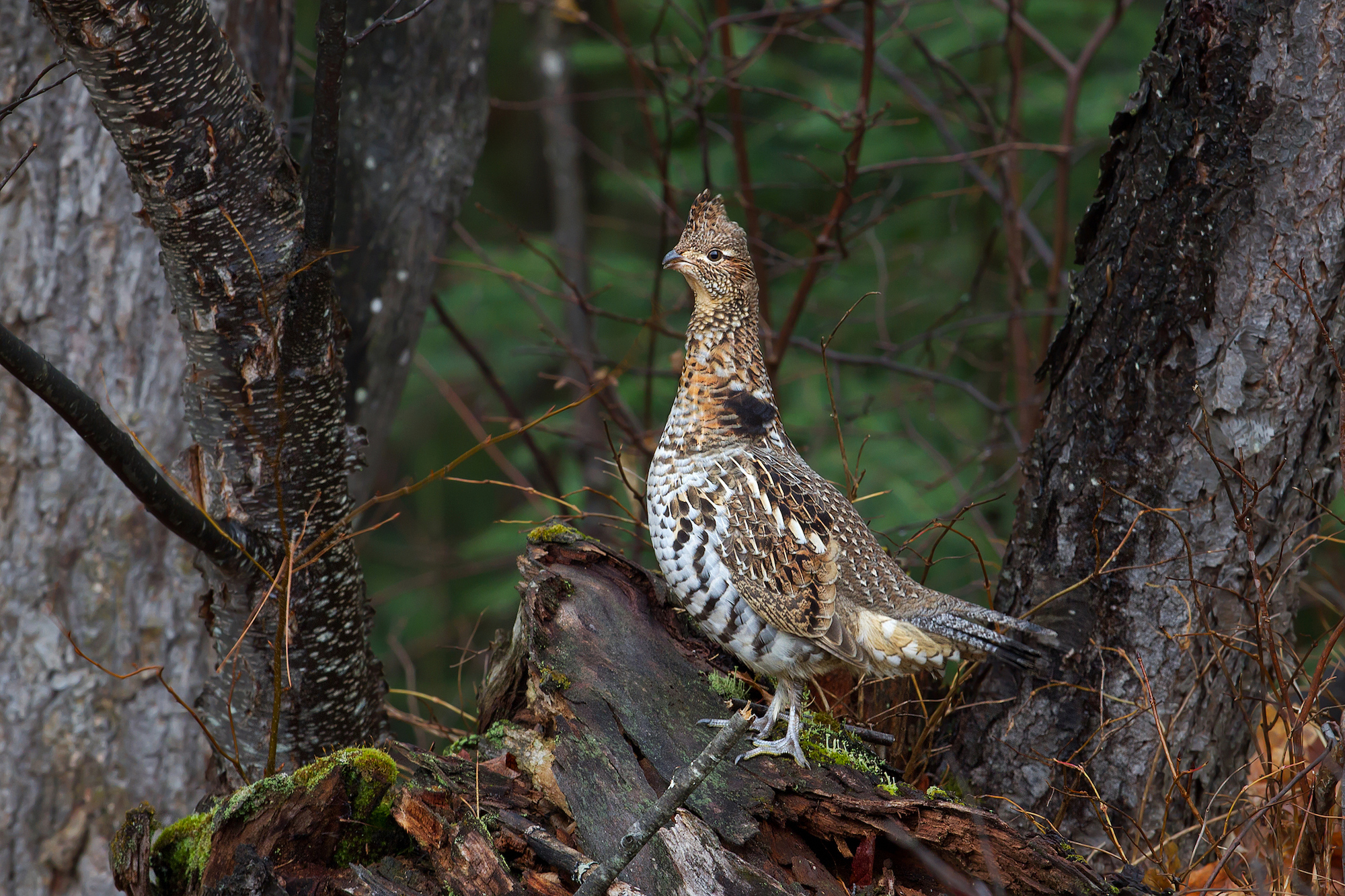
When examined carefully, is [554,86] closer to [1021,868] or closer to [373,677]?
[373,677]

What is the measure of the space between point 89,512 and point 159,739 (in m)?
1.04

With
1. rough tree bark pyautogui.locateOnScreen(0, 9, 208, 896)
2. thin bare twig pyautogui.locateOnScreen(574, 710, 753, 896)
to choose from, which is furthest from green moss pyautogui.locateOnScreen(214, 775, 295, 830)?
rough tree bark pyautogui.locateOnScreen(0, 9, 208, 896)

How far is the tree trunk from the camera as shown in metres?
4.20

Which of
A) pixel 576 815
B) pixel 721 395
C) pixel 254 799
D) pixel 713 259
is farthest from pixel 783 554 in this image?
pixel 254 799

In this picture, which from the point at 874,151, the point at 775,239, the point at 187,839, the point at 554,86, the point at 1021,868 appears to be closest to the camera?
the point at 187,839

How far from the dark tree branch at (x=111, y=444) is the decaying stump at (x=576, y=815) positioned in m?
0.69

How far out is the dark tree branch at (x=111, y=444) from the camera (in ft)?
6.97

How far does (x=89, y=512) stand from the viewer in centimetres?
428

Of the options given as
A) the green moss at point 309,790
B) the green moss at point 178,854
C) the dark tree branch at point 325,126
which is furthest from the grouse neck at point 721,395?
the green moss at point 178,854

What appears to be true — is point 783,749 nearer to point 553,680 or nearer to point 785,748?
point 785,748

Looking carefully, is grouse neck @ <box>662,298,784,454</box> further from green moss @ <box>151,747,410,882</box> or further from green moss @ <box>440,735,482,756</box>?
green moss @ <box>151,747,410,882</box>

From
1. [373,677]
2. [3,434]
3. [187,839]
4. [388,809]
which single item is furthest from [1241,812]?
[3,434]

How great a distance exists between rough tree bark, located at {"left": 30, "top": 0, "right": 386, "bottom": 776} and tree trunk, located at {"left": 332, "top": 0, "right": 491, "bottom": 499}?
53.0 inches

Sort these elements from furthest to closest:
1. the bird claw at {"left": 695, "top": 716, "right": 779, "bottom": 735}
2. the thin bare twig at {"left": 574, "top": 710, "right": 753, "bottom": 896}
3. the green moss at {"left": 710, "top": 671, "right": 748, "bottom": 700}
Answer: the green moss at {"left": 710, "top": 671, "right": 748, "bottom": 700}, the bird claw at {"left": 695, "top": 716, "right": 779, "bottom": 735}, the thin bare twig at {"left": 574, "top": 710, "right": 753, "bottom": 896}
